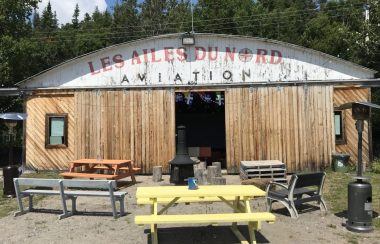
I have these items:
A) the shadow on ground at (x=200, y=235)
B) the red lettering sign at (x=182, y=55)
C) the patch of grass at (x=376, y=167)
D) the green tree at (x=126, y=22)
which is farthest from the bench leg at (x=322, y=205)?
the green tree at (x=126, y=22)

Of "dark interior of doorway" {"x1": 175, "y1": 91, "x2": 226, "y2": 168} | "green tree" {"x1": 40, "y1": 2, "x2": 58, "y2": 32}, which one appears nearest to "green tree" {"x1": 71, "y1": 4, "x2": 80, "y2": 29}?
"green tree" {"x1": 40, "y1": 2, "x2": 58, "y2": 32}

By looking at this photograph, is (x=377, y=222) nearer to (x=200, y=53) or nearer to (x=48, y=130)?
(x=200, y=53)

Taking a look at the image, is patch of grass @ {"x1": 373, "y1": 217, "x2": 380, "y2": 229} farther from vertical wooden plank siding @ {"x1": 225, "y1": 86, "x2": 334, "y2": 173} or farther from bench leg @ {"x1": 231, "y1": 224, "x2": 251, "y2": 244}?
vertical wooden plank siding @ {"x1": 225, "y1": 86, "x2": 334, "y2": 173}

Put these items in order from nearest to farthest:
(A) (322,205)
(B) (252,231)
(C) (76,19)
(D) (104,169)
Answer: (B) (252,231), (A) (322,205), (D) (104,169), (C) (76,19)

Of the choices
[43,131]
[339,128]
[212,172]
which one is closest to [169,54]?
[212,172]

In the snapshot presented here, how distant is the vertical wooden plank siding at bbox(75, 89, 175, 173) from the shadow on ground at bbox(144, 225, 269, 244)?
7802mm

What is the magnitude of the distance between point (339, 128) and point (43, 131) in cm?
1038

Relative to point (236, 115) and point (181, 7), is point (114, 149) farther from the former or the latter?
point (181, 7)

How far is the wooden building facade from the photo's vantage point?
14609mm

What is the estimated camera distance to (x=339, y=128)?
583 inches

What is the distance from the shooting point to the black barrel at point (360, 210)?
22.8 ft

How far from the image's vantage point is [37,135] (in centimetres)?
1556

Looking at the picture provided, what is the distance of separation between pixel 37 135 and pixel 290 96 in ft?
29.6

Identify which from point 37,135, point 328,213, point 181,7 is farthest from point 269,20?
point 328,213
